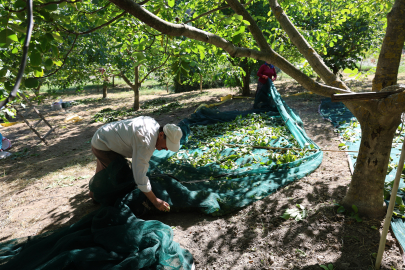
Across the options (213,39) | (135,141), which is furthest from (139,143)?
(213,39)

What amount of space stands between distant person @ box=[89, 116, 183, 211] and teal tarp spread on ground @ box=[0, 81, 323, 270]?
0.21 metres

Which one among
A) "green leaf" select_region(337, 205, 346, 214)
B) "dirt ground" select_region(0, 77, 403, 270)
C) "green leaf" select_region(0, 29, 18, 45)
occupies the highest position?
"green leaf" select_region(0, 29, 18, 45)

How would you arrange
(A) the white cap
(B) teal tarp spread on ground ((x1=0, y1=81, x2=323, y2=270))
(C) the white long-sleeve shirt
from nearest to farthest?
(B) teal tarp spread on ground ((x1=0, y1=81, x2=323, y2=270))
(C) the white long-sleeve shirt
(A) the white cap

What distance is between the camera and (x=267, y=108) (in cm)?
697

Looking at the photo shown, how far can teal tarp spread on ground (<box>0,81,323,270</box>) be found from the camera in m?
2.15

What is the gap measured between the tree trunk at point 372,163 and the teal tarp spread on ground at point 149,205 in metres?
1.06

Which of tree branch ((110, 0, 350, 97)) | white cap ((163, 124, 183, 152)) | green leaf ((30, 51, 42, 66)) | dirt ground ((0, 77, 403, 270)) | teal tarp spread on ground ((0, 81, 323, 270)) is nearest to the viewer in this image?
green leaf ((30, 51, 42, 66))

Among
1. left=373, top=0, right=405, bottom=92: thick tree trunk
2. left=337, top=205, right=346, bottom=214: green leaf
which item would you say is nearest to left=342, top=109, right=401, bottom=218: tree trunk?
left=337, top=205, right=346, bottom=214: green leaf

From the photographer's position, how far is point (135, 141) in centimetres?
273

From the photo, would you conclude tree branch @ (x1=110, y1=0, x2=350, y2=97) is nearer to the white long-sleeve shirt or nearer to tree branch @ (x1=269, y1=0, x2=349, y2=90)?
tree branch @ (x1=269, y1=0, x2=349, y2=90)

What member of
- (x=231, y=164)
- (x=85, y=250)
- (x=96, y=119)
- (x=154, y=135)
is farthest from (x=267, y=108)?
(x=96, y=119)

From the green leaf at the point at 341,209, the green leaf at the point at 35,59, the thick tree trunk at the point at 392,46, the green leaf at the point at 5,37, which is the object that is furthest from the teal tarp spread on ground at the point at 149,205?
the thick tree trunk at the point at 392,46

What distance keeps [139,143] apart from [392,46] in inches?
100

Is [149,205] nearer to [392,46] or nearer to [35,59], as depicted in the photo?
[35,59]
